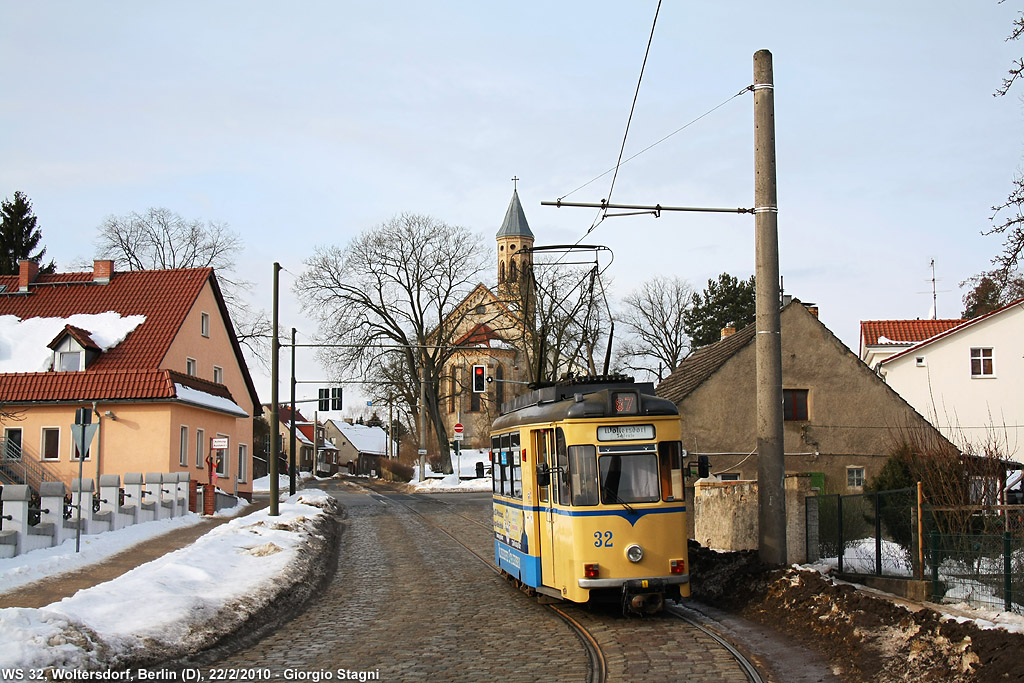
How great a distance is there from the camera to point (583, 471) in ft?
40.5

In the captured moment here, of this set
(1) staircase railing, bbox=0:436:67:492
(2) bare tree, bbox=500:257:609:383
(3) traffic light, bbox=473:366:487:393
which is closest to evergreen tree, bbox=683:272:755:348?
(2) bare tree, bbox=500:257:609:383

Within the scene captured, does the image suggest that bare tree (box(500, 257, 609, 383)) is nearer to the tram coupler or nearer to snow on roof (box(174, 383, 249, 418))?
snow on roof (box(174, 383, 249, 418))

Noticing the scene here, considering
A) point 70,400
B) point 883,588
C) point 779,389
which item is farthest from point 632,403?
point 70,400

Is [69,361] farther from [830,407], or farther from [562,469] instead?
[562,469]

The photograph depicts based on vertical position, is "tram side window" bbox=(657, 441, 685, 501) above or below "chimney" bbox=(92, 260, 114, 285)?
below

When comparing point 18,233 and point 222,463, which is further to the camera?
point 18,233

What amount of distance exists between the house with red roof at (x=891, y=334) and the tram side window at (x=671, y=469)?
132ft

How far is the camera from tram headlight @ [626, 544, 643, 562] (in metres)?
12.1

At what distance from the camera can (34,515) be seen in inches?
872

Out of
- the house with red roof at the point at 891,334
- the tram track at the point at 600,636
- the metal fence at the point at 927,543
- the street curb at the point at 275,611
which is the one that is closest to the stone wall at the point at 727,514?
the metal fence at the point at 927,543

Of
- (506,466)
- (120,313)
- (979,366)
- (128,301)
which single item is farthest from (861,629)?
(979,366)

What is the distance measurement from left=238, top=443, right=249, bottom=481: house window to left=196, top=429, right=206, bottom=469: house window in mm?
6399

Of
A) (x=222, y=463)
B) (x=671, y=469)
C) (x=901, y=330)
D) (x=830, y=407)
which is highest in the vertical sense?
(x=901, y=330)

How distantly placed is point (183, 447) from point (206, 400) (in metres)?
1.87
